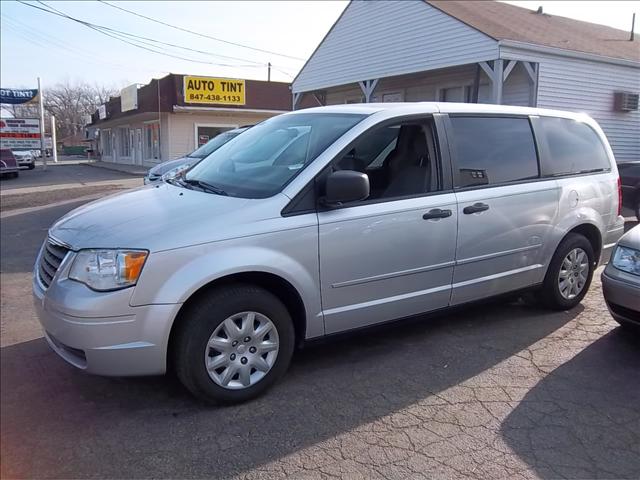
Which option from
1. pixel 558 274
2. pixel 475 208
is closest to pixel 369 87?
pixel 558 274

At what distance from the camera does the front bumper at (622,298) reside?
406 cm

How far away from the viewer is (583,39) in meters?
15.5

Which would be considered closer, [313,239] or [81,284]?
[81,284]

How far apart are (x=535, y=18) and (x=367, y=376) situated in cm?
1655

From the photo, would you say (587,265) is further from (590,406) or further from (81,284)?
(81,284)

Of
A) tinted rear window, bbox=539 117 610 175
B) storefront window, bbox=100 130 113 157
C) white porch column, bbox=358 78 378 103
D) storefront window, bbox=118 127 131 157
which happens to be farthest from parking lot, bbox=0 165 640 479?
storefront window, bbox=100 130 113 157

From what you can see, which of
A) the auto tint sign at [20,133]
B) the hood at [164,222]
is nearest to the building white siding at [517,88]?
the hood at [164,222]

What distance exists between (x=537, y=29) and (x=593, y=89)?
7.58ft

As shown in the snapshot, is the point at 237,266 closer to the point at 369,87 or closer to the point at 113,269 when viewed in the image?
the point at 113,269

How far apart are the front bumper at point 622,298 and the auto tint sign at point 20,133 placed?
34.5 meters

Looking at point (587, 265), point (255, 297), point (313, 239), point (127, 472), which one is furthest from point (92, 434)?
point (587, 265)

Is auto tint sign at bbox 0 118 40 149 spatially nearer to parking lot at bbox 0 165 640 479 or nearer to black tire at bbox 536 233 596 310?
parking lot at bbox 0 165 640 479

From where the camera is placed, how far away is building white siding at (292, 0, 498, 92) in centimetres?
1347

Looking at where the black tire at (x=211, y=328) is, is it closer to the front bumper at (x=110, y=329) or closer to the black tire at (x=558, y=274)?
the front bumper at (x=110, y=329)
